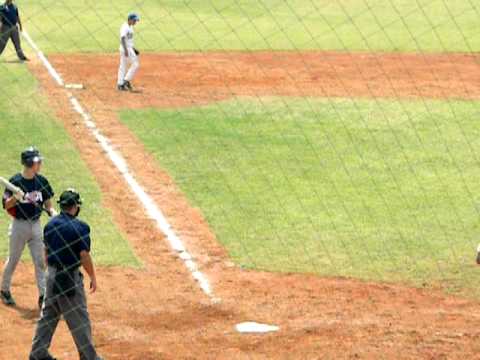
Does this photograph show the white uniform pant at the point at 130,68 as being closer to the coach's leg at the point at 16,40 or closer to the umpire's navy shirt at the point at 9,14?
the coach's leg at the point at 16,40

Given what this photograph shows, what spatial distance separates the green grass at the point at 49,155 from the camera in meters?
17.3

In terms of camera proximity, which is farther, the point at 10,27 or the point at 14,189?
the point at 10,27

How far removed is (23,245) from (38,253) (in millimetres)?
211

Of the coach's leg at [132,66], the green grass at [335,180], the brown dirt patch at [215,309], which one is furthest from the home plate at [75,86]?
the brown dirt patch at [215,309]

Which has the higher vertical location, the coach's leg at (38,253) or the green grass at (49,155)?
the coach's leg at (38,253)

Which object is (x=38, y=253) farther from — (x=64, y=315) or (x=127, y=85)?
(x=127, y=85)

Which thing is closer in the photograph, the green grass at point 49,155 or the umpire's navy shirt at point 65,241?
the umpire's navy shirt at point 65,241

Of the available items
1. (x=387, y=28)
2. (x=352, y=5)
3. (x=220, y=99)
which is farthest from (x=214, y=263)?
(x=352, y=5)

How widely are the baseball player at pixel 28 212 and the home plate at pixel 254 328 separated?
8.19ft

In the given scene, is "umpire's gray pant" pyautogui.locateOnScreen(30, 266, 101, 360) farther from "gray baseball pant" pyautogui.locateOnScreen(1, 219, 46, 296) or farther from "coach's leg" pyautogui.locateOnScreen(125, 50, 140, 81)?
"coach's leg" pyautogui.locateOnScreen(125, 50, 140, 81)

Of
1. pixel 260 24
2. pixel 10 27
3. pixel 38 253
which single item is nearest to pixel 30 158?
pixel 38 253

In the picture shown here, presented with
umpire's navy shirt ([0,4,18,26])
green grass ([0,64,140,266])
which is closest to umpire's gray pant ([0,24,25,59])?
umpire's navy shirt ([0,4,18,26])

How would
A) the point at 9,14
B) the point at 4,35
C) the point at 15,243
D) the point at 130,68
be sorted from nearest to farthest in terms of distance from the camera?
the point at 15,243 → the point at 130,68 → the point at 4,35 → the point at 9,14

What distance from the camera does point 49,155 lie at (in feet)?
70.8
